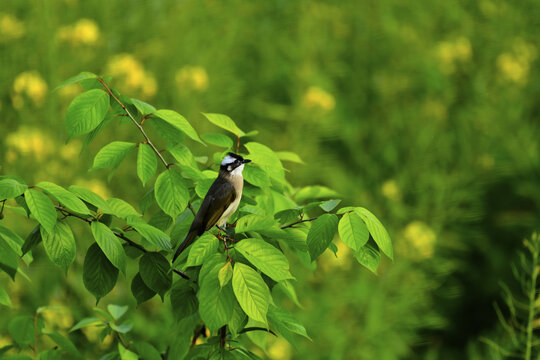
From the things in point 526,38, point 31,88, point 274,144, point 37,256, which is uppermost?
point 526,38

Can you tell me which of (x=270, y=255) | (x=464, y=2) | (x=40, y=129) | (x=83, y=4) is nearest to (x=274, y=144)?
(x=40, y=129)

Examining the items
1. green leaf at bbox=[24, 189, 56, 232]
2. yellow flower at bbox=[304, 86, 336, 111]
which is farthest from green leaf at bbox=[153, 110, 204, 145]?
→ yellow flower at bbox=[304, 86, 336, 111]

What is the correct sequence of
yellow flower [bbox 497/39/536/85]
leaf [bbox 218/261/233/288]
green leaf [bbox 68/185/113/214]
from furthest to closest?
yellow flower [bbox 497/39/536/85] < green leaf [bbox 68/185/113/214] < leaf [bbox 218/261/233/288]

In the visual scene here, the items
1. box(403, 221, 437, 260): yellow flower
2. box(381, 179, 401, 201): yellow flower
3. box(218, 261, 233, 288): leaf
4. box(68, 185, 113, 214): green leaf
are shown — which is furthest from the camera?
box(381, 179, 401, 201): yellow flower

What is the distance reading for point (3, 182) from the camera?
48.6 inches

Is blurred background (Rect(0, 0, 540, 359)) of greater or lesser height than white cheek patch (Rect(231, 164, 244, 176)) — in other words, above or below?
below

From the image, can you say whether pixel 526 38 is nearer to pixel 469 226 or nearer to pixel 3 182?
pixel 469 226

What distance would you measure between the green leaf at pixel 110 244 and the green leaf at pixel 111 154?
19cm

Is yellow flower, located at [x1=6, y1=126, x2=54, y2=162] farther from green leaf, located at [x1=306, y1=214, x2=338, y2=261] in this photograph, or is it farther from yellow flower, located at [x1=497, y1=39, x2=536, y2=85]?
yellow flower, located at [x1=497, y1=39, x2=536, y2=85]

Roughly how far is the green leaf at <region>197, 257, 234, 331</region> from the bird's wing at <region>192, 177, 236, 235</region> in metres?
0.31

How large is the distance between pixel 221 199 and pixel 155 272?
0.82 feet

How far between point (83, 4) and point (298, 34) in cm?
180

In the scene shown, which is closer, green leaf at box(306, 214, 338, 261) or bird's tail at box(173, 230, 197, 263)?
green leaf at box(306, 214, 338, 261)

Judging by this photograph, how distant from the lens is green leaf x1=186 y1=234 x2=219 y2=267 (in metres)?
1.24
